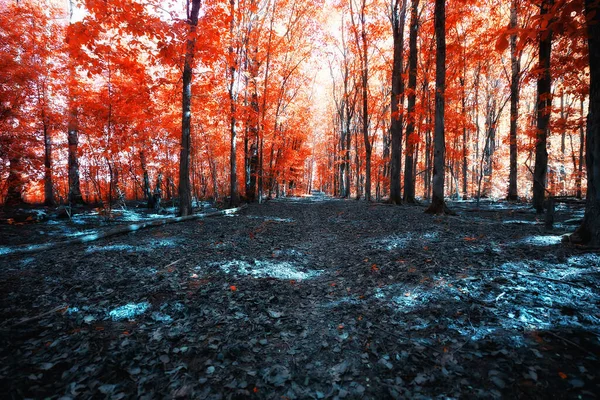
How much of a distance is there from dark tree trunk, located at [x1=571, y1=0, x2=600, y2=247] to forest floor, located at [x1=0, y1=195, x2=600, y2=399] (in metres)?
0.48

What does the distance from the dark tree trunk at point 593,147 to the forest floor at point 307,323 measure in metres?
0.48

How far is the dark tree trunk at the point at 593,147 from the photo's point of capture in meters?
4.01

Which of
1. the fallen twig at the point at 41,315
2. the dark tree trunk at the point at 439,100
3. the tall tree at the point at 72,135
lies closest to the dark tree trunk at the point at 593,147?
the dark tree trunk at the point at 439,100

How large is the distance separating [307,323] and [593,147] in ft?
16.9

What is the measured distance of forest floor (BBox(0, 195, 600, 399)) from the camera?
1981mm

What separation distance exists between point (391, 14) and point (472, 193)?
76.9 feet

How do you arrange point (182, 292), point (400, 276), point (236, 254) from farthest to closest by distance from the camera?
point (236, 254) → point (400, 276) → point (182, 292)

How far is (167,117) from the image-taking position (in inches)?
535

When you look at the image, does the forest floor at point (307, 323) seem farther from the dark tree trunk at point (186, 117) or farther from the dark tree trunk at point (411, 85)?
the dark tree trunk at point (411, 85)

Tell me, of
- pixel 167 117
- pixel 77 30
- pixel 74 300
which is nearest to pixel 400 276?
pixel 74 300

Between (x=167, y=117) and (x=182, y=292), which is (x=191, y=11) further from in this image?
(x=182, y=292)

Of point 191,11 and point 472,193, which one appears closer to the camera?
point 191,11

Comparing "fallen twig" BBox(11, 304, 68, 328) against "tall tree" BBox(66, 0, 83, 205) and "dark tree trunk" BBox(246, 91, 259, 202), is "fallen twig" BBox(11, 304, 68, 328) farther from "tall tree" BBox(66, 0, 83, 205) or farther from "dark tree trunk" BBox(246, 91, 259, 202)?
"dark tree trunk" BBox(246, 91, 259, 202)

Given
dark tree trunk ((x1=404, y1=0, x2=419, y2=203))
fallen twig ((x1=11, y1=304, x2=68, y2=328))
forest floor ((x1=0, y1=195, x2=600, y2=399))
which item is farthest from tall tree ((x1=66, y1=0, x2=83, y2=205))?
dark tree trunk ((x1=404, y1=0, x2=419, y2=203))
